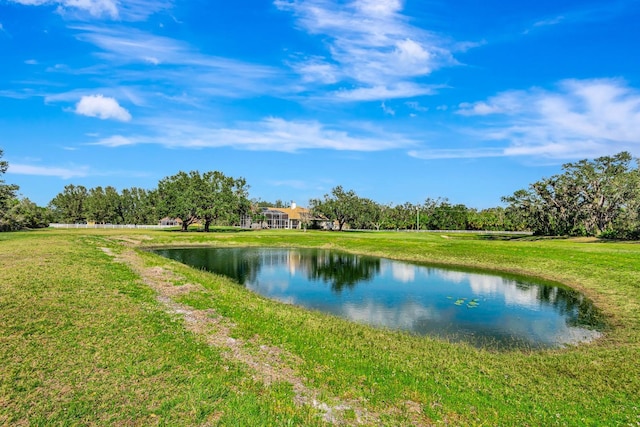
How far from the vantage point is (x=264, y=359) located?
10.2 m

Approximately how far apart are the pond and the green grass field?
6.70 feet

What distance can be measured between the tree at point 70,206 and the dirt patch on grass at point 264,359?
451 ft

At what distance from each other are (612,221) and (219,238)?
72.9 meters

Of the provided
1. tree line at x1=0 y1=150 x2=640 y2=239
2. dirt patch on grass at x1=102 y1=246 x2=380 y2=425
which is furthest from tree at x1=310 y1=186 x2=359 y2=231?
dirt patch on grass at x1=102 y1=246 x2=380 y2=425

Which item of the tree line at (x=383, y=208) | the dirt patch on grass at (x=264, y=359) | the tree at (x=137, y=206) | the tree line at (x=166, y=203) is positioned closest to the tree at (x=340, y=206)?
the tree line at (x=383, y=208)

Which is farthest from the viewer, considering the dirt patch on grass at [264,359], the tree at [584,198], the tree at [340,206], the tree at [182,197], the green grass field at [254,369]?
the tree at [340,206]

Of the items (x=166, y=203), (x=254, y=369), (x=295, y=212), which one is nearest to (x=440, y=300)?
(x=254, y=369)

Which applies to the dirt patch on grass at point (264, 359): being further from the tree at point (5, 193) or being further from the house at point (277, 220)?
the house at point (277, 220)

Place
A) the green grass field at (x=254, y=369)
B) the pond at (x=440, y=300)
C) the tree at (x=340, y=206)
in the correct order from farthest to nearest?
the tree at (x=340, y=206) < the pond at (x=440, y=300) < the green grass field at (x=254, y=369)

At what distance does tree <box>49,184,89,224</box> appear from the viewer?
131500 millimetres

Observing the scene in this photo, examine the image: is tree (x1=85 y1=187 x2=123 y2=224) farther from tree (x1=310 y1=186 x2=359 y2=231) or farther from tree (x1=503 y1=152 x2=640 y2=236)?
tree (x1=503 y1=152 x2=640 y2=236)

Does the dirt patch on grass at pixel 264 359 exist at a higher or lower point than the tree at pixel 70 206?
lower

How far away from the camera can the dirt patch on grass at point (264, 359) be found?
7.62m

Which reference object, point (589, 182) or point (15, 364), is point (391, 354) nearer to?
point (15, 364)
